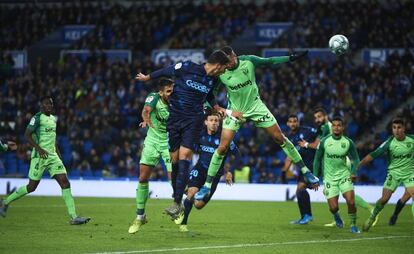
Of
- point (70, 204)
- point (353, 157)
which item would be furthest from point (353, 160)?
point (70, 204)

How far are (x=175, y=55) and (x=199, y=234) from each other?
2447 centimetres

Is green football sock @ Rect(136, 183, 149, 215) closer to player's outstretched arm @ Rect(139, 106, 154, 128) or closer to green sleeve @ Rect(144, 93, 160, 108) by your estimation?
player's outstretched arm @ Rect(139, 106, 154, 128)

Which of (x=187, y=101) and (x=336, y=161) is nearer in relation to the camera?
(x=187, y=101)

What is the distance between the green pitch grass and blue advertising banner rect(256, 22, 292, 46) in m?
18.4

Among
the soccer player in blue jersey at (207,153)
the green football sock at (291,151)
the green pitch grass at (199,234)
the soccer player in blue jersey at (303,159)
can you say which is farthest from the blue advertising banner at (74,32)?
the green football sock at (291,151)

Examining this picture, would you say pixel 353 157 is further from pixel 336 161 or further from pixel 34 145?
pixel 34 145

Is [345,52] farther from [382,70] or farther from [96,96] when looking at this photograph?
[96,96]

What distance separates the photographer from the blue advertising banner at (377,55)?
113 feet

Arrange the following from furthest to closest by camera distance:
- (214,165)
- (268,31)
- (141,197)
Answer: (268,31), (214,165), (141,197)

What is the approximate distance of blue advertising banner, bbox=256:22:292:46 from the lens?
125ft

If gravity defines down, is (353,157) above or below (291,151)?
below

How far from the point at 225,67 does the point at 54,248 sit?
4.09 metres

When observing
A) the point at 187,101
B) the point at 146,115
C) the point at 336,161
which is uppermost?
the point at 187,101

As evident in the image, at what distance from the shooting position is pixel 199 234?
46.6 feet
